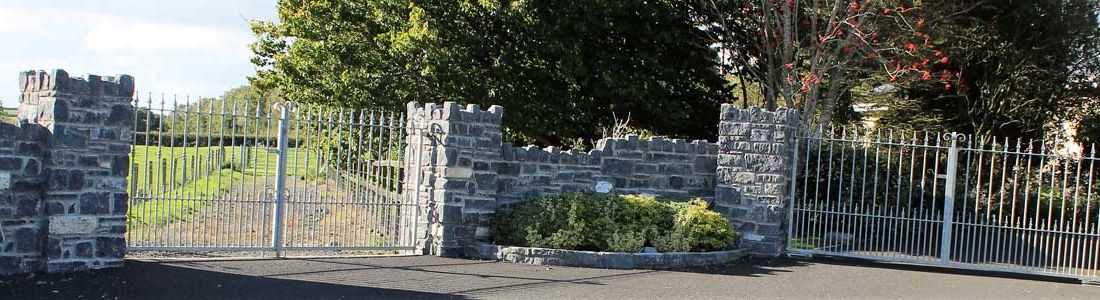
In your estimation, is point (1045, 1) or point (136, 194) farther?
point (1045, 1)

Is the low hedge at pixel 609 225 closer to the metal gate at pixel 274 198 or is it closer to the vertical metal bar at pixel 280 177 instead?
the metal gate at pixel 274 198

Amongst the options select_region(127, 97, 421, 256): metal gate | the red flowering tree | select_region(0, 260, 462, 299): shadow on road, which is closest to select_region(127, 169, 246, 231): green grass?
select_region(127, 97, 421, 256): metal gate

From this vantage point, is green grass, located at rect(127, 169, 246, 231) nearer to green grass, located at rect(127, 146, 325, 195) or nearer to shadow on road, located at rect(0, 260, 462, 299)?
green grass, located at rect(127, 146, 325, 195)

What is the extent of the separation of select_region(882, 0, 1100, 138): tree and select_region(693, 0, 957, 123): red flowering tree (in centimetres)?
73

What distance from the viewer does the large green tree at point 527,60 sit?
14.9 metres

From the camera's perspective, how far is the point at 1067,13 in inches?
675

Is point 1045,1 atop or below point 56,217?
atop

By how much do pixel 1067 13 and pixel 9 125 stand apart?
1757cm

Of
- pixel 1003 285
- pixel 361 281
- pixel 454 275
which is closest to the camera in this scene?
pixel 361 281

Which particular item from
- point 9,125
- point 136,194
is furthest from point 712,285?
point 9,125

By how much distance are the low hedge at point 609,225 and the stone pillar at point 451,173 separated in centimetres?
37

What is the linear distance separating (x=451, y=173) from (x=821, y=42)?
23.6 ft

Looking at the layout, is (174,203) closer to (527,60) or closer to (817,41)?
(527,60)

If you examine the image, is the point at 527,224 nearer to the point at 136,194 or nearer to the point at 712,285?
the point at 712,285
